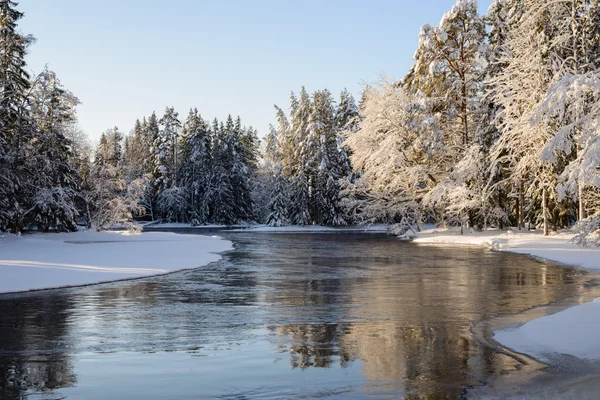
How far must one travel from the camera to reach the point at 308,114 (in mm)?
89812

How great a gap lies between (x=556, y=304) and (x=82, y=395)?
11.1 meters

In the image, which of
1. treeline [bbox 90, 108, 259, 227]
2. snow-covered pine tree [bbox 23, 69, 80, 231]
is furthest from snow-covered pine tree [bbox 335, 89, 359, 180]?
snow-covered pine tree [bbox 23, 69, 80, 231]

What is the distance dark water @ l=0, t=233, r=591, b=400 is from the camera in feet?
25.7

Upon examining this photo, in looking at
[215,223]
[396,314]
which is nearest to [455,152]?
[396,314]

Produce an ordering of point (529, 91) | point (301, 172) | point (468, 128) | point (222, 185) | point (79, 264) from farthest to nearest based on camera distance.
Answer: point (222, 185)
point (301, 172)
point (468, 128)
point (529, 91)
point (79, 264)

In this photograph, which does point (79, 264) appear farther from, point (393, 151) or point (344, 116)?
point (344, 116)

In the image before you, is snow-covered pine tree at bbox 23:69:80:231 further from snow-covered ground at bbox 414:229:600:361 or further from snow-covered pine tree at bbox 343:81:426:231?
snow-covered ground at bbox 414:229:600:361

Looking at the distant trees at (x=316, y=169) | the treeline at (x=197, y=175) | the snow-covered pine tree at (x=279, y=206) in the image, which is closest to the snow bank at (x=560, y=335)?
the distant trees at (x=316, y=169)

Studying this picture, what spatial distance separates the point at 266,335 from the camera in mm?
11203

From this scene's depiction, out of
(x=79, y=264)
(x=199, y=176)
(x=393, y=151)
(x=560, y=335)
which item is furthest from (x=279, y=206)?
(x=560, y=335)

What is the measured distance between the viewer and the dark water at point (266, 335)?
7828 mm

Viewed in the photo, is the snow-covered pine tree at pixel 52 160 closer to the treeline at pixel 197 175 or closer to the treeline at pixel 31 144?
the treeline at pixel 31 144

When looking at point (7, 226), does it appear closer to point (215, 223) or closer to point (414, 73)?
point (414, 73)

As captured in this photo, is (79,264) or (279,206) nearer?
(79,264)
